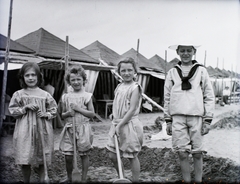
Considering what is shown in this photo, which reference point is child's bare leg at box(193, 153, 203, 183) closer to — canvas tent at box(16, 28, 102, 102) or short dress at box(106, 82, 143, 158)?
short dress at box(106, 82, 143, 158)

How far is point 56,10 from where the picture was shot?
3.34 m

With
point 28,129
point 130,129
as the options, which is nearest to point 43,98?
point 28,129

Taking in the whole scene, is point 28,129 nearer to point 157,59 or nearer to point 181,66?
point 181,66

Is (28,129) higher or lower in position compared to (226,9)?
lower

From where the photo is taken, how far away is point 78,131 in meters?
2.60

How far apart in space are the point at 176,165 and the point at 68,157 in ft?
5.05

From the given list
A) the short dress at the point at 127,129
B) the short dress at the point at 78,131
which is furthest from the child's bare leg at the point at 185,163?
the short dress at the point at 78,131

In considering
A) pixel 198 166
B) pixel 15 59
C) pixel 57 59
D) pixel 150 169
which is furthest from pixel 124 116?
pixel 57 59

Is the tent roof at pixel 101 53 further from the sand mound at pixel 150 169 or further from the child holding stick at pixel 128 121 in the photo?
the child holding stick at pixel 128 121

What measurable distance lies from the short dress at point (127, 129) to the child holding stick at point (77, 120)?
287 millimetres

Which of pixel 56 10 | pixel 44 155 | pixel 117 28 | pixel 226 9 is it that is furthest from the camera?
pixel 117 28

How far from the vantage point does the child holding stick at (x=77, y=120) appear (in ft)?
8.47

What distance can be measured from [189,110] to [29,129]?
1.57m

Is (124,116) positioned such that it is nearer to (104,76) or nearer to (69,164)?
(69,164)
